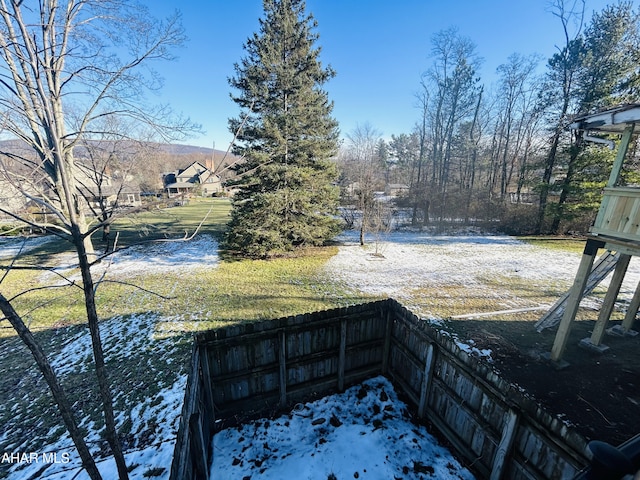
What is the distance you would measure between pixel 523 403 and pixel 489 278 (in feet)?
27.8

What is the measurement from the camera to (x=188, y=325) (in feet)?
22.0

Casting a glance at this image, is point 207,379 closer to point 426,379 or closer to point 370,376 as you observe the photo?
point 370,376

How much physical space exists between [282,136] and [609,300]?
11.1m

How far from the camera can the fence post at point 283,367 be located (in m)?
4.21

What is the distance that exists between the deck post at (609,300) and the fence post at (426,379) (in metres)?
3.64

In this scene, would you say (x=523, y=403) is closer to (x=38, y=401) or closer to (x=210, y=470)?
(x=210, y=470)

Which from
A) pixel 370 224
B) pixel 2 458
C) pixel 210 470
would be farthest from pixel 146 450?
pixel 370 224

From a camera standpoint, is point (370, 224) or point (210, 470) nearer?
point (210, 470)

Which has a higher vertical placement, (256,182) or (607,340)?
(256,182)

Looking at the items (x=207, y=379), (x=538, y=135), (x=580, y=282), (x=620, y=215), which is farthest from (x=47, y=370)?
(x=538, y=135)

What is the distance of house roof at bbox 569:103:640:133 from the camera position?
145 inches

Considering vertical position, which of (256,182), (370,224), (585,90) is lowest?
(370,224)

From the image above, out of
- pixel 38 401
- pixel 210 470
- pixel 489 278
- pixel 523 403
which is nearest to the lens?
pixel 523 403

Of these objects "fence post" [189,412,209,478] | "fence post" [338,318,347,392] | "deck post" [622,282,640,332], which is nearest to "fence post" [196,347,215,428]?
"fence post" [189,412,209,478]
